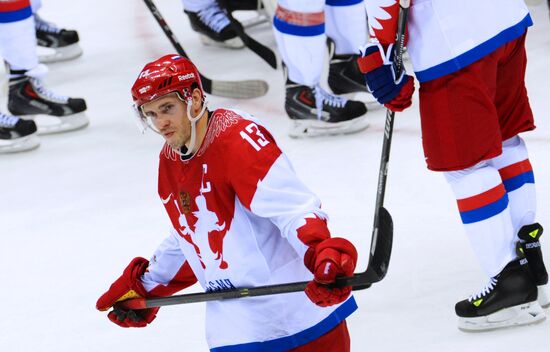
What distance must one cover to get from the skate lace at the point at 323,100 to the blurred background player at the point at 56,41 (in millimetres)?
1637

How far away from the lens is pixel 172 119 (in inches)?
77.9

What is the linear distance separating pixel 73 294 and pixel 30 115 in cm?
140

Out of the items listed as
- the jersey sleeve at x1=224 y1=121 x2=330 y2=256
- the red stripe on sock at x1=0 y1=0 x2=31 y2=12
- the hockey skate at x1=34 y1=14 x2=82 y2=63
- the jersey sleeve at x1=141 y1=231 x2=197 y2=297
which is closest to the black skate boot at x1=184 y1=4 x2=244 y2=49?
the hockey skate at x1=34 y1=14 x2=82 y2=63

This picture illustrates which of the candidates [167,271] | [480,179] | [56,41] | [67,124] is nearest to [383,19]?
[480,179]

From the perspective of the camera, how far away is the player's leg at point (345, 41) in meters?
3.93

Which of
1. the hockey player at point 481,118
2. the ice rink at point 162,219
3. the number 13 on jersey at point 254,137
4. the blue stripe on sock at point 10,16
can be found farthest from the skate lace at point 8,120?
the number 13 on jersey at point 254,137

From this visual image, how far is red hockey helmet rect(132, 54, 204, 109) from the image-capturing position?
77.1 inches

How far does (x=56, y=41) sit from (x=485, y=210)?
122 inches

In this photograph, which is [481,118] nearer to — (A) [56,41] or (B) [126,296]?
(B) [126,296]

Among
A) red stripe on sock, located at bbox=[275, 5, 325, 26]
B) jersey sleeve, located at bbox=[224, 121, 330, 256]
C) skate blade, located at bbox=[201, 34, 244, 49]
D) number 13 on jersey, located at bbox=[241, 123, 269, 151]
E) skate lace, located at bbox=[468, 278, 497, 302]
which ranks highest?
number 13 on jersey, located at bbox=[241, 123, 269, 151]

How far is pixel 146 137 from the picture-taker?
4148mm

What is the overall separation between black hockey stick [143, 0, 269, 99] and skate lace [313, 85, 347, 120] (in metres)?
0.43

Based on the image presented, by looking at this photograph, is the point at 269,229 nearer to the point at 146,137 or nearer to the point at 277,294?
the point at 277,294

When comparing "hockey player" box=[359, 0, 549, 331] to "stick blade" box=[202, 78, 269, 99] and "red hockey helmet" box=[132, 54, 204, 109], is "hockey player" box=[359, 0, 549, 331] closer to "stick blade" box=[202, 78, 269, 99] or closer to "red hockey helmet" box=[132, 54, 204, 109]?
"red hockey helmet" box=[132, 54, 204, 109]
